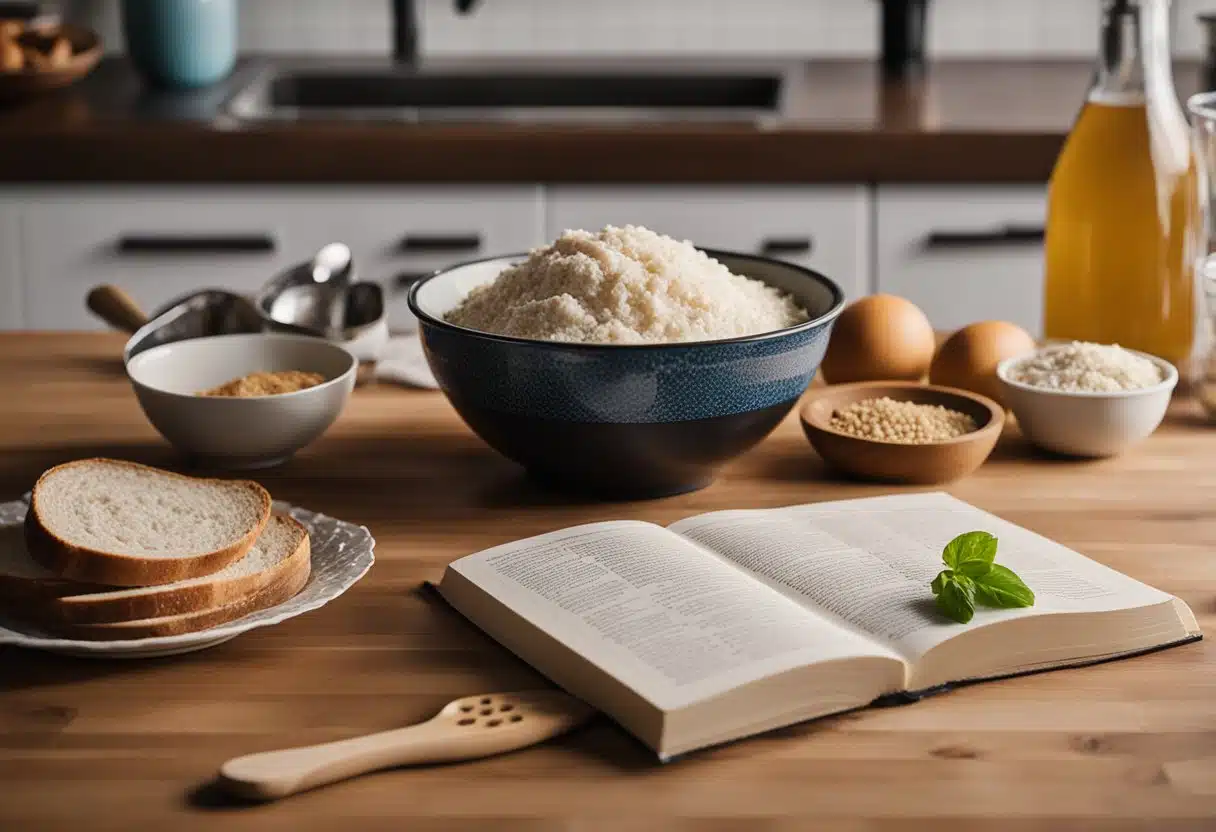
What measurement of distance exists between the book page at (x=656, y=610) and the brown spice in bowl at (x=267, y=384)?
361mm

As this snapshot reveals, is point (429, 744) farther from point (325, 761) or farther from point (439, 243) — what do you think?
point (439, 243)

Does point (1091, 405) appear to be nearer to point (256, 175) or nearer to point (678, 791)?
point (678, 791)

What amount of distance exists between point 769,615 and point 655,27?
263 cm

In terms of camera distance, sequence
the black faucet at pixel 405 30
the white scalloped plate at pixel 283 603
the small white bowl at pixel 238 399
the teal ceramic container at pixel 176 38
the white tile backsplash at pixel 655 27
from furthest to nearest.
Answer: the white tile backsplash at pixel 655 27 → the black faucet at pixel 405 30 → the teal ceramic container at pixel 176 38 → the small white bowl at pixel 238 399 → the white scalloped plate at pixel 283 603

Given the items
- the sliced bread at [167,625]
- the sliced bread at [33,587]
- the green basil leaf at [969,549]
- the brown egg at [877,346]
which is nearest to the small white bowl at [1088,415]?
the brown egg at [877,346]

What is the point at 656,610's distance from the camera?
99cm

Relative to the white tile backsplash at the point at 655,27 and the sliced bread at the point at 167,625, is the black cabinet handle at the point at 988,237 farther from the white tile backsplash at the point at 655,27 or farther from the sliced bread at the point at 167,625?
the sliced bread at the point at 167,625

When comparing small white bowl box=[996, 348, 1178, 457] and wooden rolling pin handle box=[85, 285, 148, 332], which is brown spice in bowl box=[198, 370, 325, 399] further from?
small white bowl box=[996, 348, 1178, 457]

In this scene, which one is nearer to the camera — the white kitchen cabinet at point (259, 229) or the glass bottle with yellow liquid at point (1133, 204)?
the glass bottle with yellow liquid at point (1133, 204)

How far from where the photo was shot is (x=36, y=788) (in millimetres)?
858

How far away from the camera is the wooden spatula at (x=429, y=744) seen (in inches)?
33.1

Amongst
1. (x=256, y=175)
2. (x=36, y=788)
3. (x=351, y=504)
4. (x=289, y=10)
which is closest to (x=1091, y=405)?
(x=351, y=504)

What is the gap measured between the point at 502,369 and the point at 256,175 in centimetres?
159

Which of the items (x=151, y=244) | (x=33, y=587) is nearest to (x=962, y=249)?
(x=151, y=244)
